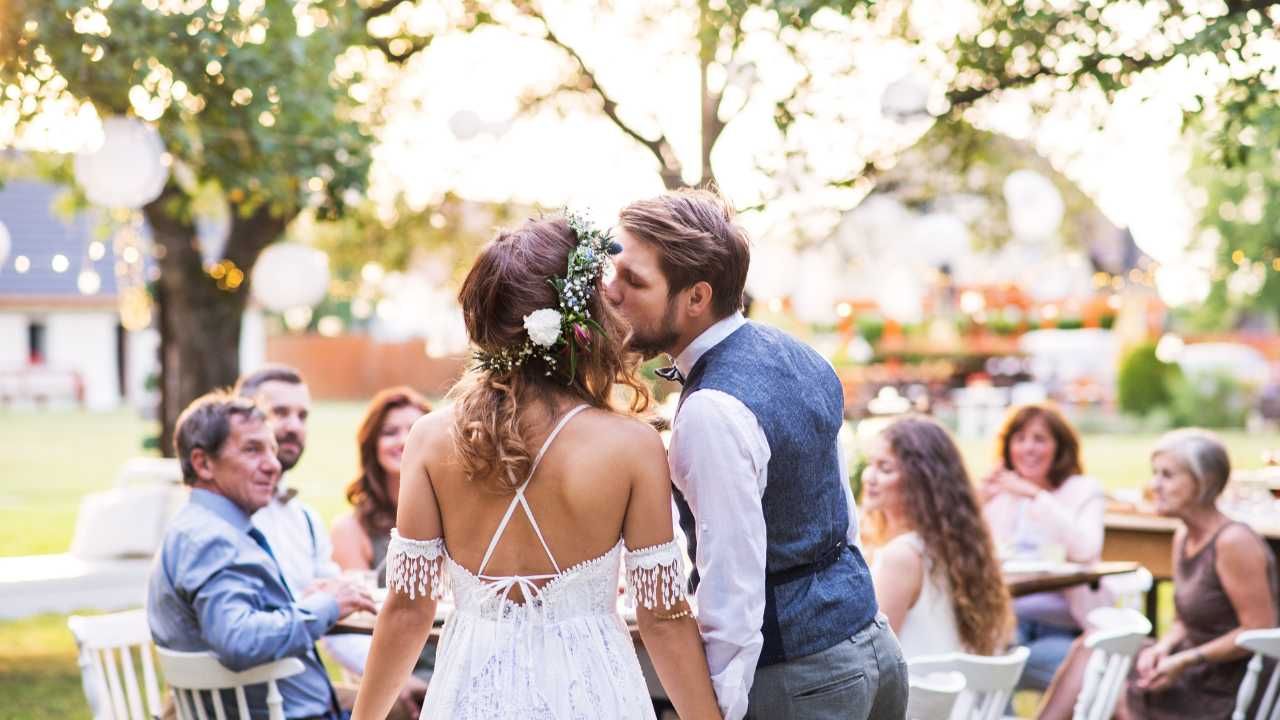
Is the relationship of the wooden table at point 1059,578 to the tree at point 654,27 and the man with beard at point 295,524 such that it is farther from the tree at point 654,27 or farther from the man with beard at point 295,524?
the tree at point 654,27

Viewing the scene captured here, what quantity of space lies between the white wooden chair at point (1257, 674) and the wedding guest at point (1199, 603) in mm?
99

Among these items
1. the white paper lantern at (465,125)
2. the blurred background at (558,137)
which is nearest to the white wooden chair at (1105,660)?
the blurred background at (558,137)

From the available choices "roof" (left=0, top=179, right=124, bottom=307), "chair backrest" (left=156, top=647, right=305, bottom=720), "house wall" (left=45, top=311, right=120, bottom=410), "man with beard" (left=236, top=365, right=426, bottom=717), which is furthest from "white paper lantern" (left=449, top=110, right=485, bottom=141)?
"house wall" (left=45, top=311, right=120, bottom=410)

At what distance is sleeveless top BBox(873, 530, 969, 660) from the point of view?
12.4 feet

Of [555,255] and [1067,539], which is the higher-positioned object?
[555,255]

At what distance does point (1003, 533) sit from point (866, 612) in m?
3.23

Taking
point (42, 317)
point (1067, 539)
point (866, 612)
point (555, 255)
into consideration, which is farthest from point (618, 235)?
point (42, 317)

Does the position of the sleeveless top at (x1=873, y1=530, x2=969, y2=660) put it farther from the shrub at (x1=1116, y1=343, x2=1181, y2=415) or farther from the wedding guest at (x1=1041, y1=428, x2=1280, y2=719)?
the shrub at (x1=1116, y1=343, x2=1181, y2=415)

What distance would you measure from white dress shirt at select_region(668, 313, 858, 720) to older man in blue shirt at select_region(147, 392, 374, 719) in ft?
4.81

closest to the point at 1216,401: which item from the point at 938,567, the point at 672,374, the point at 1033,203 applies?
the point at 1033,203

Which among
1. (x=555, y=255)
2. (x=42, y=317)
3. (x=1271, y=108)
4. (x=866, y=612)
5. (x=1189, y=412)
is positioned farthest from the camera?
(x=42, y=317)

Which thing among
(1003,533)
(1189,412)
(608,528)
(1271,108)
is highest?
(1271,108)

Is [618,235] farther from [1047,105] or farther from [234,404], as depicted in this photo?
[1047,105]

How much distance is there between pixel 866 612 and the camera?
244 cm
